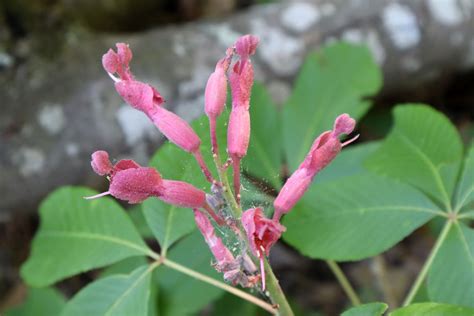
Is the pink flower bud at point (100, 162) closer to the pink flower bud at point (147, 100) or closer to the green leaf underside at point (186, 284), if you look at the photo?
the pink flower bud at point (147, 100)

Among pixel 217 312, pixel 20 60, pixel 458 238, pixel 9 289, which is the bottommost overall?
pixel 9 289

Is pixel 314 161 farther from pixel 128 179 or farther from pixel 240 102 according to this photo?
pixel 128 179

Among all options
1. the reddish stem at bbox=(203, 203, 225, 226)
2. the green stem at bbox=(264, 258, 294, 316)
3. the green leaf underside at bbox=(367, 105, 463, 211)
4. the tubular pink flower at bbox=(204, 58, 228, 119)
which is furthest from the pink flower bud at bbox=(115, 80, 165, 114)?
the green leaf underside at bbox=(367, 105, 463, 211)

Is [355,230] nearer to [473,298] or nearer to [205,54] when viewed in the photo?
[473,298]

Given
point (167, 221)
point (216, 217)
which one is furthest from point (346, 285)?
point (216, 217)

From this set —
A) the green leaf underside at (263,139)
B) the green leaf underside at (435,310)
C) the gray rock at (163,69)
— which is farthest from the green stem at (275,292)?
the gray rock at (163,69)

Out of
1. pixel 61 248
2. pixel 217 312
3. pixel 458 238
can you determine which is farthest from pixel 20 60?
pixel 458 238

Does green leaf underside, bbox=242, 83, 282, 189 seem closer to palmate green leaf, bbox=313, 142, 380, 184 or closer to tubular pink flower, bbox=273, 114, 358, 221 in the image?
palmate green leaf, bbox=313, 142, 380, 184
